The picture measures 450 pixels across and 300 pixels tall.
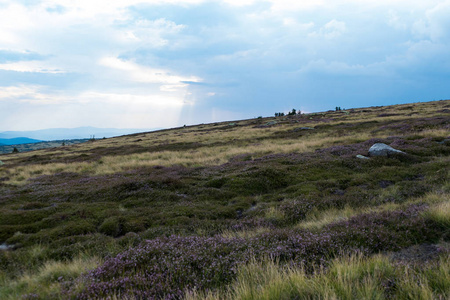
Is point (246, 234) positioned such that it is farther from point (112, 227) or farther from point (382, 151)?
point (382, 151)

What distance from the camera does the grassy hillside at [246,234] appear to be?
12.5ft

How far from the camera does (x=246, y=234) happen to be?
6.96 meters

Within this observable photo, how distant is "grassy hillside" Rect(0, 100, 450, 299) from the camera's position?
382cm

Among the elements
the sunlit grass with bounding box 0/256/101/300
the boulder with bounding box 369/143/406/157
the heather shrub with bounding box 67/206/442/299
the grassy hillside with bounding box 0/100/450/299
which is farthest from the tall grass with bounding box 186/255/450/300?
the boulder with bounding box 369/143/406/157

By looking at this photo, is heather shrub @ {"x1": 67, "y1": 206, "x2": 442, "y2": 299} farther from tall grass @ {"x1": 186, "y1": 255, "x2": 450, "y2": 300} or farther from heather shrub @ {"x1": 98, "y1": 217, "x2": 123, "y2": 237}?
heather shrub @ {"x1": 98, "y1": 217, "x2": 123, "y2": 237}

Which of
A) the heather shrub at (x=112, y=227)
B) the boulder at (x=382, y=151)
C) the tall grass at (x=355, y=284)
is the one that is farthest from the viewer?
the boulder at (x=382, y=151)

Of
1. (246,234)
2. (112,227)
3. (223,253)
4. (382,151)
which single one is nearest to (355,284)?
(223,253)

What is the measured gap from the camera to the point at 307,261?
451 centimetres

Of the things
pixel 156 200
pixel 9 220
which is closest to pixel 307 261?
pixel 156 200

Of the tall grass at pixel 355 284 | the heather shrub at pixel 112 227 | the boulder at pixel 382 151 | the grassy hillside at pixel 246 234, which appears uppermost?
the boulder at pixel 382 151

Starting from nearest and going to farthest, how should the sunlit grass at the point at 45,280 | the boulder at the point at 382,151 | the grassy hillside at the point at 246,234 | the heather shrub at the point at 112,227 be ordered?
1. the grassy hillside at the point at 246,234
2. the sunlit grass at the point at 45,280
3. the heather shrub at the point at 112,227
4. the boulder at the point at 382,151

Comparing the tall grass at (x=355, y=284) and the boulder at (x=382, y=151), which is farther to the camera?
the boulder at (x=382, y=151)

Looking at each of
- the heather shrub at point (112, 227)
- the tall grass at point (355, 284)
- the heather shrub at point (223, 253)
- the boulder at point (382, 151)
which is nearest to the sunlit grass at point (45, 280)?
the heather shrub at point (223, 253)

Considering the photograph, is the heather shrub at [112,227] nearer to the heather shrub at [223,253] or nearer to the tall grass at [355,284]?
the heather shrub at [223,253]
